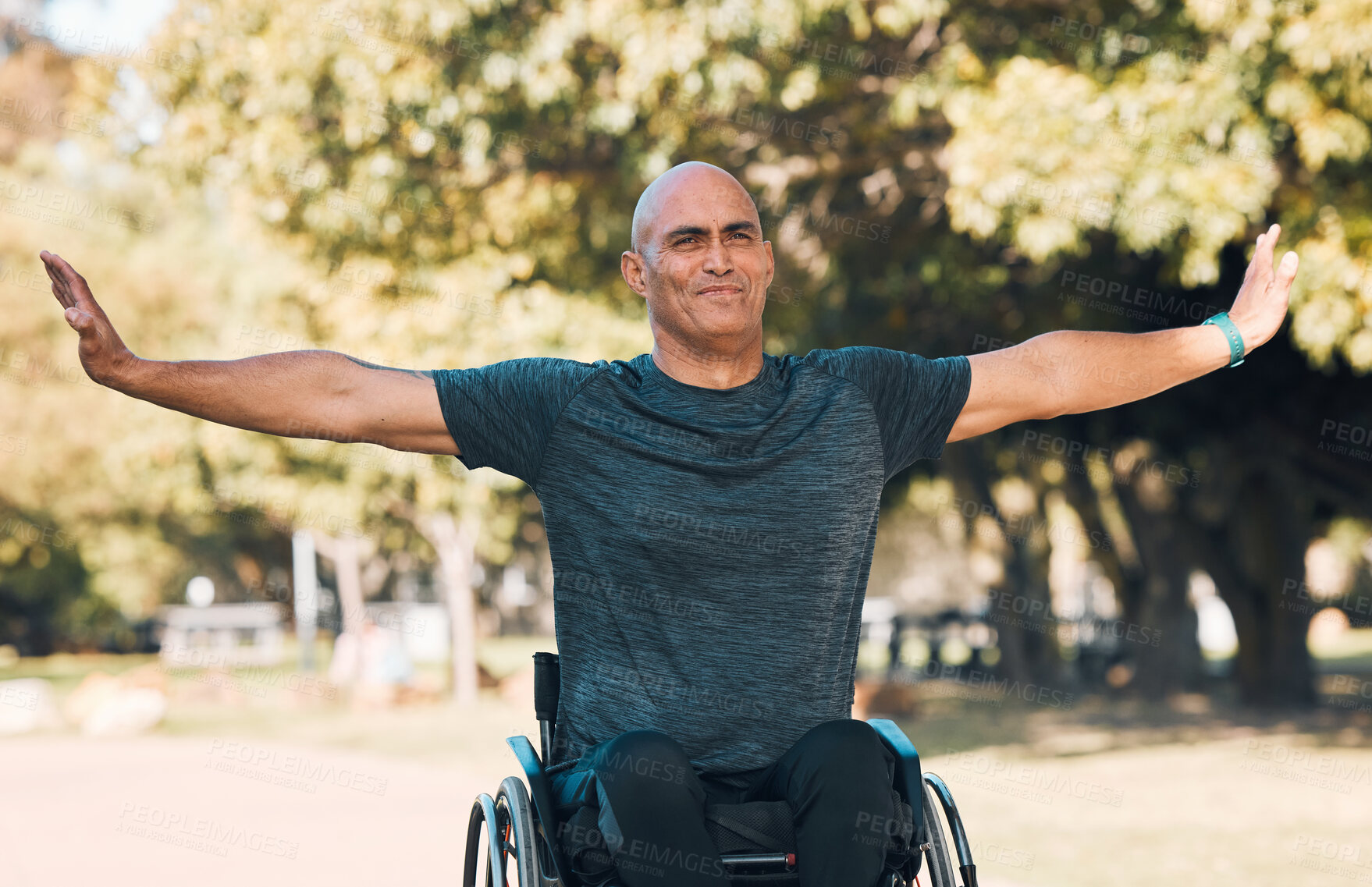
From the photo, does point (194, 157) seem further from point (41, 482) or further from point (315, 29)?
point (41, 482)

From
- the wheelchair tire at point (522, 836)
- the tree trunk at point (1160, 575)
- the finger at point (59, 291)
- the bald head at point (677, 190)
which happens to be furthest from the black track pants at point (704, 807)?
the tree trunk at point (1160, 575)

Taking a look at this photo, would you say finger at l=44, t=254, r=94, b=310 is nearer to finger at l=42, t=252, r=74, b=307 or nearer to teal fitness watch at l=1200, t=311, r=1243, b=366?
finger at l=42, t=252, r=74, b=307

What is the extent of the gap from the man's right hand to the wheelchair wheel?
1.10 metres

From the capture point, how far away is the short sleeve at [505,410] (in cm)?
306

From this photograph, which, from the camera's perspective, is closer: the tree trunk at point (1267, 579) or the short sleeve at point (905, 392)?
the short sleeve at point (905, 392)

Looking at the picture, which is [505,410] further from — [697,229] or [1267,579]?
[1267,579]

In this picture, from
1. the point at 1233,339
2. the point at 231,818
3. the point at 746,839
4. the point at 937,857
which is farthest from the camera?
the point at 231,818

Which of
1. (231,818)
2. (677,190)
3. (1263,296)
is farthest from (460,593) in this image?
(1263,296)

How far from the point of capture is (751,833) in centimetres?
281

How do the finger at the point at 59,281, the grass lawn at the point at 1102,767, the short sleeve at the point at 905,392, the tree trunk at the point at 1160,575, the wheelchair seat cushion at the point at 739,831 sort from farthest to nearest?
the tree trunk at the point at 1160,575 → the grass lawn at the point at 1102,767 → the short sleeve at the point at 905,392 → the finger at the point at 59,281 → the wheelchair seat cushion at the point at 739,831

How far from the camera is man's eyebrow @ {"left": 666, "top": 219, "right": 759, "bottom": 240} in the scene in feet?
10.6

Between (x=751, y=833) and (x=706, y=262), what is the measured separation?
1.19 meters

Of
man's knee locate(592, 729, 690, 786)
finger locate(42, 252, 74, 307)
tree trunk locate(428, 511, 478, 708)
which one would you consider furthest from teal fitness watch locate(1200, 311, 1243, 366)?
tree trunk locate(428, 511, 478, 708)

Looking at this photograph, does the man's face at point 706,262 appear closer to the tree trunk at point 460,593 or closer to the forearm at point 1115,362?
the forearm at point 1115,362
